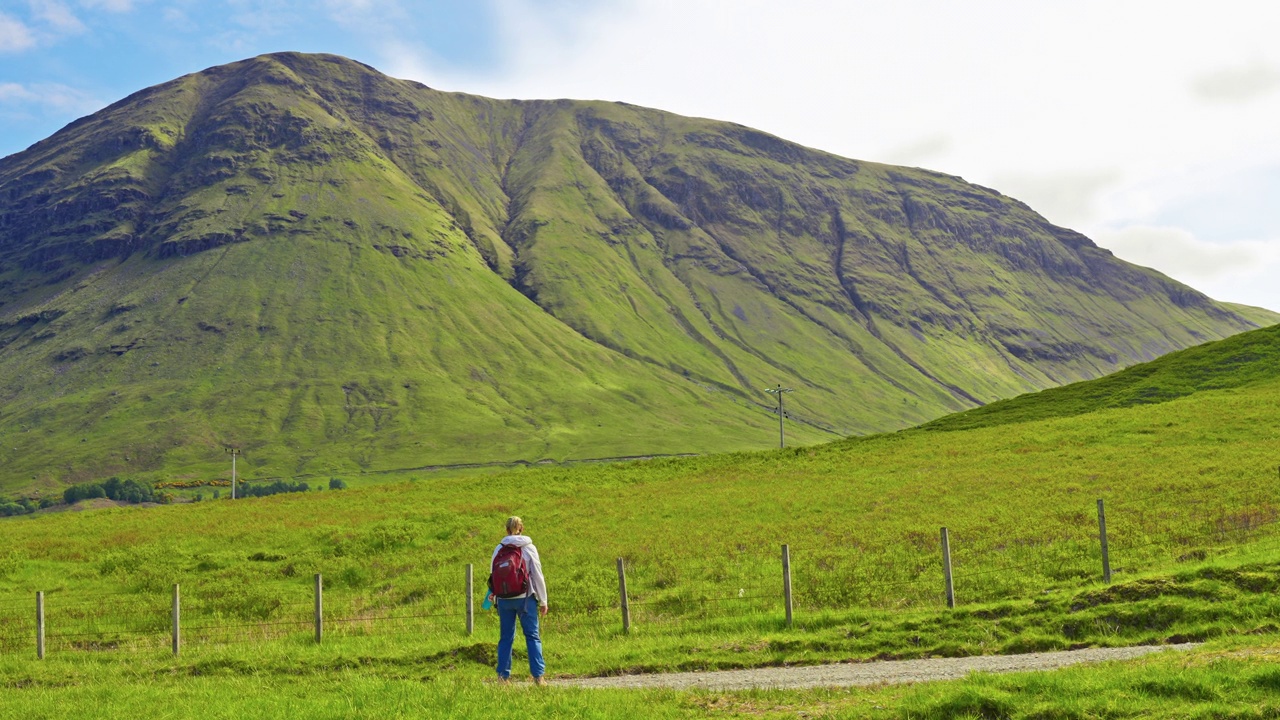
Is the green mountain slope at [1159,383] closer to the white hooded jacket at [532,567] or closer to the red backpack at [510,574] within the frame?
the white hooded jacket at [532,567]

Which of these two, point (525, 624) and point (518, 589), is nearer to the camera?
point (518, 589)

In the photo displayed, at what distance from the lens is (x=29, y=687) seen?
21828mm

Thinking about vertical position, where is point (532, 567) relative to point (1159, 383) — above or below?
below

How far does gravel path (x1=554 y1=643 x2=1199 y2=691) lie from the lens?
1791cm

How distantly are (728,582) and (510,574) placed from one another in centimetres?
1651

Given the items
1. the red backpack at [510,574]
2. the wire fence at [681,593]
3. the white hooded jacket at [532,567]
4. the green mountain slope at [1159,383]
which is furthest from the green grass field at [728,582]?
the green mountain slope at [1159,383]

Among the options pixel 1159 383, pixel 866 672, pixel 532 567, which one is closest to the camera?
pixel 532 567

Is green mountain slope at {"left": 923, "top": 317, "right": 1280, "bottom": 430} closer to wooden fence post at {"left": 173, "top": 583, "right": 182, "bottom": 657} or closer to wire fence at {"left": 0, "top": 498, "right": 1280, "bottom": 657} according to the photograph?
wire fence at {"left": 0, "top": 498, "right": 1280, "bottom": 657}

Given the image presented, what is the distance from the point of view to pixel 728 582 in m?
33.2

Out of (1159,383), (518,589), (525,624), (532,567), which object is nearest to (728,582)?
(525,624)

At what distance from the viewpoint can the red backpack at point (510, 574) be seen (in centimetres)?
1830

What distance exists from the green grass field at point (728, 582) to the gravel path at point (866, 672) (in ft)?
2.51

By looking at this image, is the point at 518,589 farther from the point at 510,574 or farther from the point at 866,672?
the point at 866,672

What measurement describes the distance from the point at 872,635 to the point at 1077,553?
1404 centimetres
